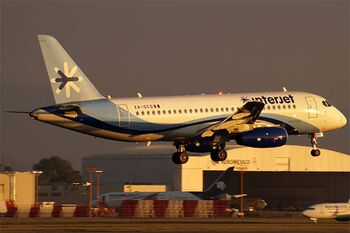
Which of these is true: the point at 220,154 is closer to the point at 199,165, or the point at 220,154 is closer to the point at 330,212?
the point at 330,212

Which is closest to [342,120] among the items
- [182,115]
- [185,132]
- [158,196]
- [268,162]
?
[185,132]

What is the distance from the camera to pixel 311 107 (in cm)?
7912

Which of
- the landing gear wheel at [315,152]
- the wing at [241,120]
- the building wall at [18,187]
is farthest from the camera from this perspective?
the building wall at [18,187]

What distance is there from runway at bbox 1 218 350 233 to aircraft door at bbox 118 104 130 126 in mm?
6863

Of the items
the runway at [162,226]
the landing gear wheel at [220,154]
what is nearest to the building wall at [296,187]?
the landing gear wheel at [220,154]

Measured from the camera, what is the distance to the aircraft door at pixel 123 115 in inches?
Result: 2921

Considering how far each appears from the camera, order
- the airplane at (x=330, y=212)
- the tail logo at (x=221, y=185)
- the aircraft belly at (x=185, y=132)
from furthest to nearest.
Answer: the tail logo at (x=221, y=185) → the airplane at (x=330, y=212) → the aircraft belly at (x=185, y=132)

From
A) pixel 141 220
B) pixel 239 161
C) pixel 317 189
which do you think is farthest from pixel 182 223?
pixel 317 189

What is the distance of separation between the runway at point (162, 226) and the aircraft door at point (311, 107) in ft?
25.8

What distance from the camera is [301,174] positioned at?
129 m

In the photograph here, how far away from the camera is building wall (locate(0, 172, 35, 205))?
9969 cm

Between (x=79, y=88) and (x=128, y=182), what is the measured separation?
6106 centimetres

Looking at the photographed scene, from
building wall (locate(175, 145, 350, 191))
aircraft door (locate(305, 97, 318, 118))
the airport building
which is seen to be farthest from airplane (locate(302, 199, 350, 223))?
building wall (locate(175, 145, 350, 191))

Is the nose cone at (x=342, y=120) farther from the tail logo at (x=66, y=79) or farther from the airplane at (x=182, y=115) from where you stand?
the tail logo at (x=66, y=79)
